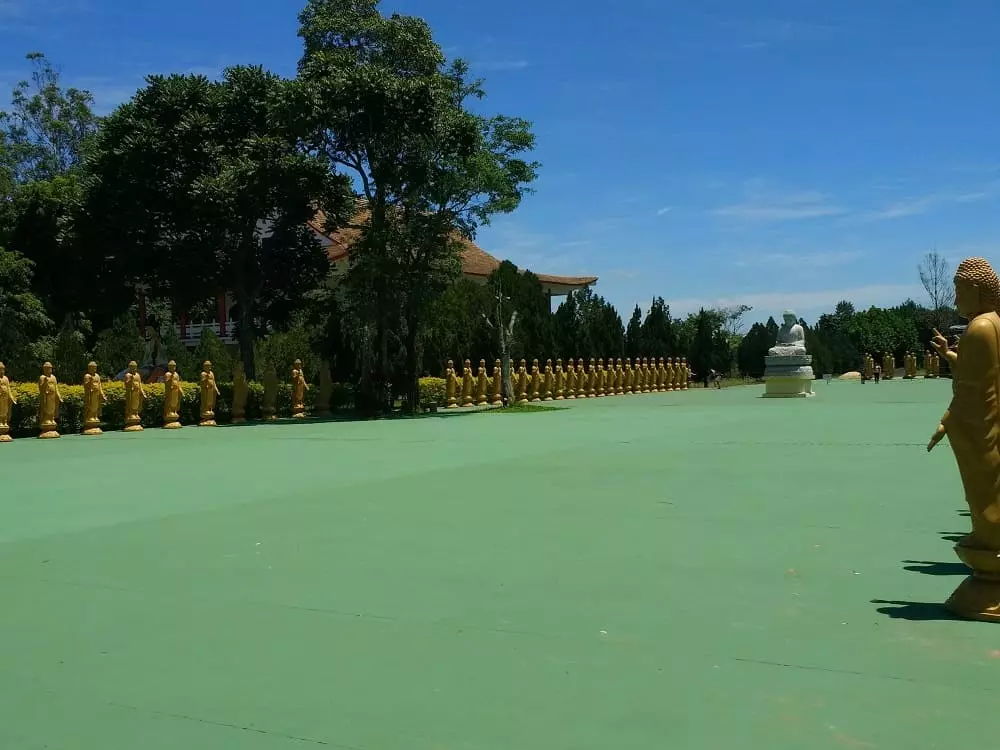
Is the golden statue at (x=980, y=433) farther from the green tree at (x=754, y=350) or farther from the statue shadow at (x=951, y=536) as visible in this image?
the green tree at (x=754, y=350)

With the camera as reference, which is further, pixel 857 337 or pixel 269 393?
pixel 857 337

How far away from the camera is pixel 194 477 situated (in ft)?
34.3

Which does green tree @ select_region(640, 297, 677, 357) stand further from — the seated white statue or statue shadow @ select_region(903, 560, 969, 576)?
statue shadow @ select_region(903, 560, 969, 576)

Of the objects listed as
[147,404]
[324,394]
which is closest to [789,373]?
[324,394]

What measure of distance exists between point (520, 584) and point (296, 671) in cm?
164

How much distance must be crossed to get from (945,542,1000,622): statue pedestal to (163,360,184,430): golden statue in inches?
691

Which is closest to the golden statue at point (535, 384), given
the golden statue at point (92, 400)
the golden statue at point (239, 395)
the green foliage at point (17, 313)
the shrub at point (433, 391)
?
the shrub at point (433, 391)

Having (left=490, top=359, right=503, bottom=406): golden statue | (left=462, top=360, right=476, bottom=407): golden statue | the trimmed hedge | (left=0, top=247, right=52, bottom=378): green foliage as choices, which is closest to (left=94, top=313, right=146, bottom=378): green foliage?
(left=0, top=247, right=52, bottom=378): green foliage

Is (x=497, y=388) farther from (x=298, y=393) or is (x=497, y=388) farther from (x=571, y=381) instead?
(x=298, y=393)

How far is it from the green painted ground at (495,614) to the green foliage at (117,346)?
1797cm

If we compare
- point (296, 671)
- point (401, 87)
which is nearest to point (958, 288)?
point (296, 671)

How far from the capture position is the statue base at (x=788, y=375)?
29.4m

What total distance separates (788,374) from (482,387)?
9451 millimetres

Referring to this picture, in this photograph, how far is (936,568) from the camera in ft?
17.5
